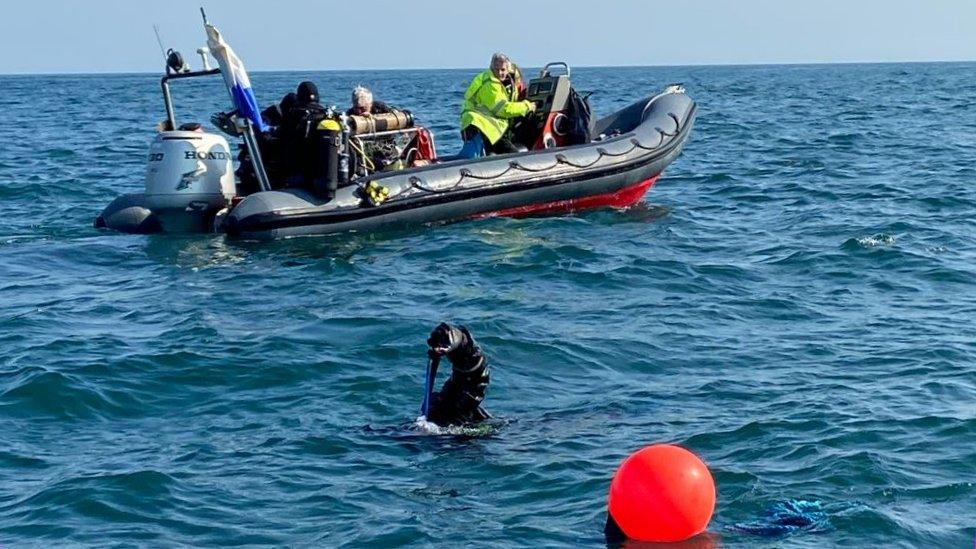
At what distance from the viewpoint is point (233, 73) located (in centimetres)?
1148

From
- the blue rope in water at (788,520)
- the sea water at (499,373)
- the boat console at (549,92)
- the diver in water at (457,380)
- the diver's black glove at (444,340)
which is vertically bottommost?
the sea water at (499,373)

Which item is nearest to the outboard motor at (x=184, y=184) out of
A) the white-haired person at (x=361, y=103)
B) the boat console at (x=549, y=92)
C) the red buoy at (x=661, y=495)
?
the white-haired person at (x=361, y=103)

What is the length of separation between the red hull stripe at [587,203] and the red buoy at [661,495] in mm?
7660

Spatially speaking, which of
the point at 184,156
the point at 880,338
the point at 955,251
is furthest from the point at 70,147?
the point at 880,338

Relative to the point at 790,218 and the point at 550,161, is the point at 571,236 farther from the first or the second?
the point at 790,218

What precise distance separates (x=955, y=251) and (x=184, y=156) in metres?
6.30

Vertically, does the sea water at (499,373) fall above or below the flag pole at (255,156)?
below

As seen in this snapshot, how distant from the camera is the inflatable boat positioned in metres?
11.4

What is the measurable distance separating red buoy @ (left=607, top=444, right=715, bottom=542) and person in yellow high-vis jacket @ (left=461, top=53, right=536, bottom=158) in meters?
8.13

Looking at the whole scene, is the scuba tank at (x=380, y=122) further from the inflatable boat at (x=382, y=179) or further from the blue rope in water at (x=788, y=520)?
the blue rope in water at (x=788, y=520)

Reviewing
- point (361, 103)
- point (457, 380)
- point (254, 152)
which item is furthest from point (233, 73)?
point (457, 380)

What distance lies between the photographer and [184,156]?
11.4 meters

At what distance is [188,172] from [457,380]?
564 cm

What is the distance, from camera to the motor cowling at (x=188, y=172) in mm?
11398
